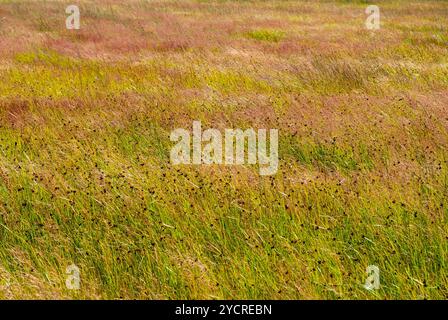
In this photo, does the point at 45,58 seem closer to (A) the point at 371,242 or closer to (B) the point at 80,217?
(B) the point at 80,217

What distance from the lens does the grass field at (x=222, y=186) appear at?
151 inches

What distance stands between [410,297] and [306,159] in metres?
2.92

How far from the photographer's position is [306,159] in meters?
6.39

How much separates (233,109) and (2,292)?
17.8 feet

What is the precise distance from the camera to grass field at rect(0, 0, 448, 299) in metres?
3.83

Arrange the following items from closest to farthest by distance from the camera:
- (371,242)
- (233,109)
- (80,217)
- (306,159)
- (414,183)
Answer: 1. (371,242)
2. (80,217)
3. (414,183)
4. (306,159)
5. (233,109)

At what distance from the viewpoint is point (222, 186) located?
17.0 feet

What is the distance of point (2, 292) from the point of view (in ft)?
11.9

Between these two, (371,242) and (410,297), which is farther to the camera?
(371,242)

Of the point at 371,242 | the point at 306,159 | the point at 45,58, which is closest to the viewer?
the point at 371,242

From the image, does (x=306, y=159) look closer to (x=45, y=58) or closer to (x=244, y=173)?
(x=244, y=173)

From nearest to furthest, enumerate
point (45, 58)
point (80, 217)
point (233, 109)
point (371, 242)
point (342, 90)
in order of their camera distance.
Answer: point (371, 242) → point (80, 217) → point (233, 109) → point (342, 90) → point (45, 58)
